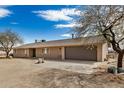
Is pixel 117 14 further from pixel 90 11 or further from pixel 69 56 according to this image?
pixel 69 56

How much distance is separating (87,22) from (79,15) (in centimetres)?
99

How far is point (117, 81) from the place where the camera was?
771cm

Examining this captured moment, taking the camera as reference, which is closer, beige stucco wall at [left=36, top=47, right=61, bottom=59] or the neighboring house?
→ the neighboring house

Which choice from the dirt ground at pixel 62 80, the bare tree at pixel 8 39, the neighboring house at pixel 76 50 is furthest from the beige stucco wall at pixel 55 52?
the dirt ground at pixel 62 80

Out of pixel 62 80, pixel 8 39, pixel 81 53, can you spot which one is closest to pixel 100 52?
pixel 81 53

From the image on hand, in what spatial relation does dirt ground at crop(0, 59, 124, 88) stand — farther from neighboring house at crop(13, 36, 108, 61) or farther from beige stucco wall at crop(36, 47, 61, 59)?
beige stucco wall at crop(36, 47, 61, 59)

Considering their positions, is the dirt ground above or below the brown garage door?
below

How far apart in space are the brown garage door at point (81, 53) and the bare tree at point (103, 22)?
7769 mm

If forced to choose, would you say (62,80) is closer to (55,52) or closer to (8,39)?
(55,52)

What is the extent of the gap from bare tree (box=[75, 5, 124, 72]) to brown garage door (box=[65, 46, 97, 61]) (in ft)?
25.5

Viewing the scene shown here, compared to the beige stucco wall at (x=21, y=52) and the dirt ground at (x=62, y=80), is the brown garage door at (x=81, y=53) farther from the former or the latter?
the beige stucco wall at (x=21, y=52)

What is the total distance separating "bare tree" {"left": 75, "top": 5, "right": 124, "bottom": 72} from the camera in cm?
925

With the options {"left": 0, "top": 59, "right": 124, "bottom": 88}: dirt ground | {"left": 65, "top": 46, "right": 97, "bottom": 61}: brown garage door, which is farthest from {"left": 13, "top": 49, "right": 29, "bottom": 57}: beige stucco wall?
{"left": 0, "top": 59, "right": 124, "bottom": 88}: dirt ground
